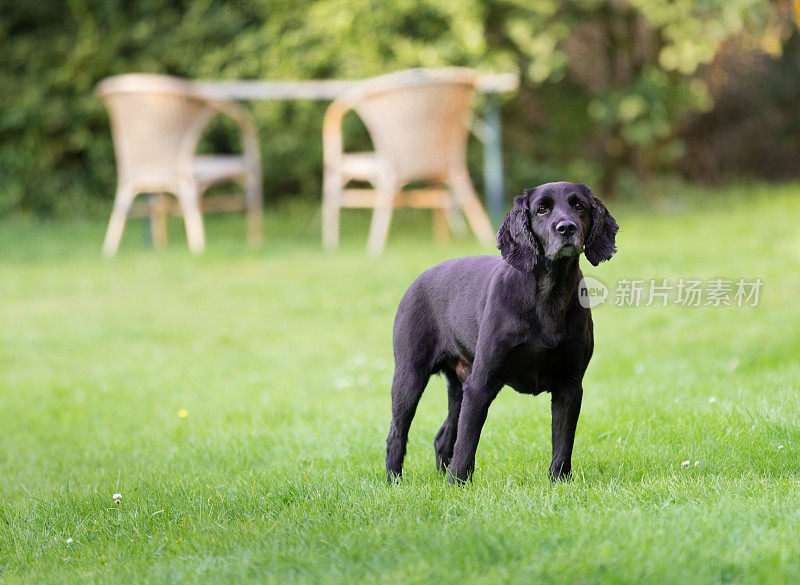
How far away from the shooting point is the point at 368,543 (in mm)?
2395

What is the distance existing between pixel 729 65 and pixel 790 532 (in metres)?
11.0

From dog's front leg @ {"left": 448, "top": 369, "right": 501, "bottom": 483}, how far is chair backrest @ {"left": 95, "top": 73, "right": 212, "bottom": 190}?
6.37 metres

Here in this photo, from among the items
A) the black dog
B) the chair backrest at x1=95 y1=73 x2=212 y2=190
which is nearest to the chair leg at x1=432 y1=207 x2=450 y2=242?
the chair backrest at x1=95 y1=73 x2=212 y2=190

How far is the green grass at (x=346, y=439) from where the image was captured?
7.61ft

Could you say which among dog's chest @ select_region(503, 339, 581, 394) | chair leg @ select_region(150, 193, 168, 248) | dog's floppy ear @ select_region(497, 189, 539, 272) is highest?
dog's floppy ear @ select_region(497, 189, 539, 272)

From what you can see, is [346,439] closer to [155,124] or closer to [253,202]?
[155,124]

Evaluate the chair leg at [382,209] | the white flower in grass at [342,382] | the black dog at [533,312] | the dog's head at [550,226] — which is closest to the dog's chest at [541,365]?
the black dog at [533,312]

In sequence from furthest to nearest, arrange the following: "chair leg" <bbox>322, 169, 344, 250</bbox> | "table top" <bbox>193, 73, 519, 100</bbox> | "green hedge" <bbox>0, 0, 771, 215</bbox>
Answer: "green hedge" <bbox>0, 0, 771, 215</bbox> < "table top" <bbox>193, 73, 519, 100</bbox> < "chair leg" <bbox>322, 169, 344, 250</bbox>

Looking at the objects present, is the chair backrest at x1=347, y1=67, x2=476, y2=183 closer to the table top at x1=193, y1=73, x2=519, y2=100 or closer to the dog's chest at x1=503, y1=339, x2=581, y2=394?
the table top at x1=193, y1=73, x2=519, y2=100

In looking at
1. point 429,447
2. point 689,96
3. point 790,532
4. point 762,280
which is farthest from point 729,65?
point 790,532

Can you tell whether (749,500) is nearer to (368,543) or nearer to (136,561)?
(368,543)

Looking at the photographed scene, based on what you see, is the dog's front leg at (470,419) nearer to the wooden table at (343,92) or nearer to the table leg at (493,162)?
the wooden table at (343,92)

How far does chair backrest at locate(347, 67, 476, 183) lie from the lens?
791 centimetres

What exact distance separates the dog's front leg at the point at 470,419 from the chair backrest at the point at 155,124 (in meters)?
6.37
